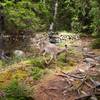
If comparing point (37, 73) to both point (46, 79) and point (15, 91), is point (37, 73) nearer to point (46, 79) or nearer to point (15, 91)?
point (46, 79)

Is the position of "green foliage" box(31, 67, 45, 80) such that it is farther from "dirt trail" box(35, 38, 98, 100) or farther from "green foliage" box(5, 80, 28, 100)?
"green foliage" box(5, 80, 28, 100)

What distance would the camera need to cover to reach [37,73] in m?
9.67

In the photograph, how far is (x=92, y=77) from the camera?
378 inches

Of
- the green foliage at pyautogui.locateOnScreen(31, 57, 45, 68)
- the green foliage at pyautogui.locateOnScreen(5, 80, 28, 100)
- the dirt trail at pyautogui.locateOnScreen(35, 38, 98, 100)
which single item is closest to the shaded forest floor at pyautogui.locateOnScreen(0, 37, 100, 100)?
the dirt trail at pyautogui.locateOnScreen(35, 38, 98, 100)

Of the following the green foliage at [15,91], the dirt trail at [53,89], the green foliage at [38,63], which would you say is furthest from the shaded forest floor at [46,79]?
the green foliage at [15,91]

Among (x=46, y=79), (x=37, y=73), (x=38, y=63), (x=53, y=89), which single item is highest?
(x=38, y=63)

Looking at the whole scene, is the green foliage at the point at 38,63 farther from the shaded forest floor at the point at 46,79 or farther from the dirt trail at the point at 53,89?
the dirt trail at the point at 53,89

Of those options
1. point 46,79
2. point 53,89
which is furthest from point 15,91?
point 46,79

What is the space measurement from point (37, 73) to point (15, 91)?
6.28 ft

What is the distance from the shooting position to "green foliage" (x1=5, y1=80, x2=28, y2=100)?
7.76 metres

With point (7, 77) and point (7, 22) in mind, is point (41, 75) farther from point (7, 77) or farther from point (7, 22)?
point (7, 22)

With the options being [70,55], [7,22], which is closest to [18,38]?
[7,22]

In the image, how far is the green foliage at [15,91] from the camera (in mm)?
7758

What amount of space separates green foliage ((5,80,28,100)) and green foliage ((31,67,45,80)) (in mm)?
1389
